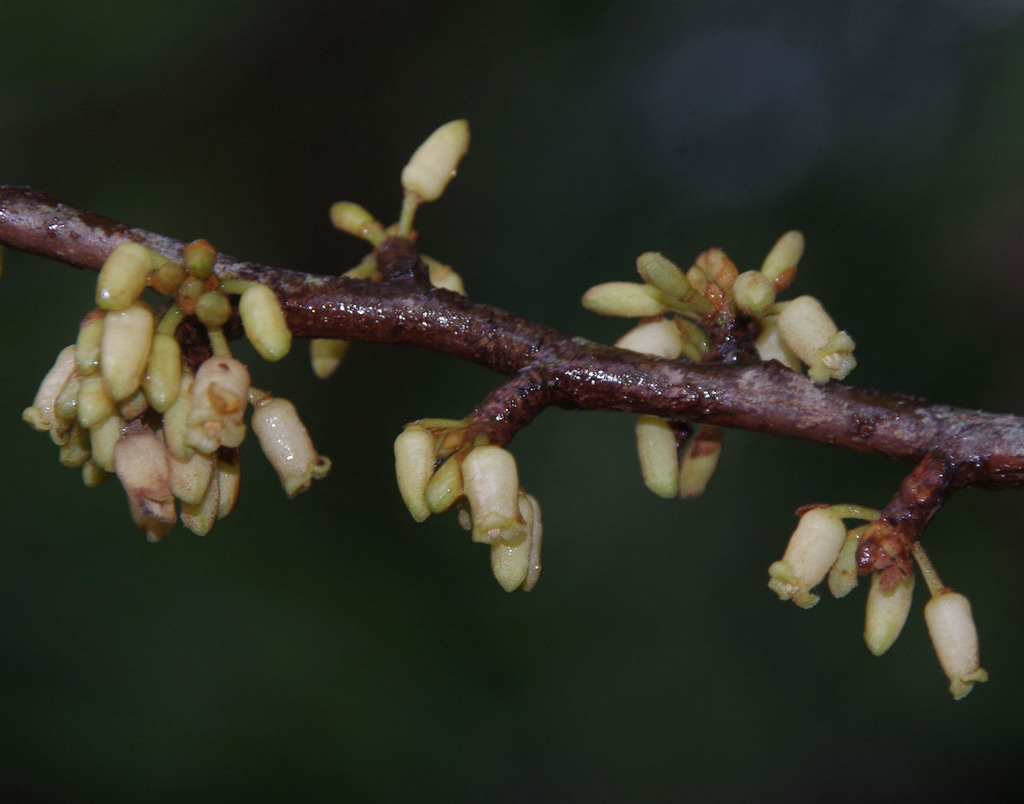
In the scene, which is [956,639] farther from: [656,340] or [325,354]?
[325,354]

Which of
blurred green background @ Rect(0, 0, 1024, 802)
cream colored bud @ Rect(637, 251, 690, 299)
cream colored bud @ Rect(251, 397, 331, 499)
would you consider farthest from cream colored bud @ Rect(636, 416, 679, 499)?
blurred green background @ Rect(0, 0, 1024, 802)

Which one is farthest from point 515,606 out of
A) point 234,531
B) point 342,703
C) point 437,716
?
point 234,531

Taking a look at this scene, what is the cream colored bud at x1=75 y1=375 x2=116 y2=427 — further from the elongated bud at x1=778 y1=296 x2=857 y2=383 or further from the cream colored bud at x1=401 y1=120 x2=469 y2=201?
the elongated bud at x1=778 y1=296 x2=857 y2=383

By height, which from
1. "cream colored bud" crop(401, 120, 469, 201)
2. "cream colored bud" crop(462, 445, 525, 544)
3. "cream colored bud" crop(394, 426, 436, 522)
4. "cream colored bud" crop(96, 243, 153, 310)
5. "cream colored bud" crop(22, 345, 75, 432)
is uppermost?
"cream colored bud" crop(401, 120, 469, 201)

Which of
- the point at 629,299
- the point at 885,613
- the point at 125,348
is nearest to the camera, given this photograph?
the point at 125,348

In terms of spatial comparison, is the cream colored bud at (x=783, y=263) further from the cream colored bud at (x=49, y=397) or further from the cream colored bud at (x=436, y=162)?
the cream colored bud at (x=49, y=397)

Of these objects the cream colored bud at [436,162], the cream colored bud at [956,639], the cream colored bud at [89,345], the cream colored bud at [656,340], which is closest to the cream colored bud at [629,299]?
the cream colored bud at [656,340]

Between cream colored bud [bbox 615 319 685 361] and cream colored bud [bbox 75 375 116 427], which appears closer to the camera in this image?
cream colored bud [bbox 75 375 116 427]

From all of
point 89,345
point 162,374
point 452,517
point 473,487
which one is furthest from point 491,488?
point 452,517
